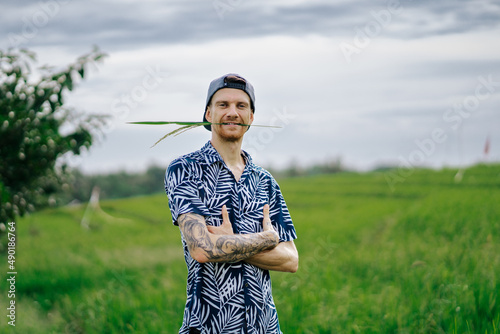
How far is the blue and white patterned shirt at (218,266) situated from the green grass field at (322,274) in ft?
7.68

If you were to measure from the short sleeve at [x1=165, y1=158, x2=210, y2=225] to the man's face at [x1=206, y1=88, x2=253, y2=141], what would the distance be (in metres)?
0.25

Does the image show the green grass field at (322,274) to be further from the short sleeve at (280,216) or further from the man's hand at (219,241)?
the man's hand at (219,241)

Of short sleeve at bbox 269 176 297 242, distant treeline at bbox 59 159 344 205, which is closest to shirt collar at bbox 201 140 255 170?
short sleeve at bbox 269 176 297 242

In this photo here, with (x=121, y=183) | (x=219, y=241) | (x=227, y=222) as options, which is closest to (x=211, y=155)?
(x=227, y=222)

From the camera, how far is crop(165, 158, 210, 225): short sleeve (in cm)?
235

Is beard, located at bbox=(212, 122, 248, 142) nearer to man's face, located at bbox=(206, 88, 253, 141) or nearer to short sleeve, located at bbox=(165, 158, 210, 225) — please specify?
man's face, located at bbox=(206, 88, 253, 141)

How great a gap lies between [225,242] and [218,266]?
0.23 m

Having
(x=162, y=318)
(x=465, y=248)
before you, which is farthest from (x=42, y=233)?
(x=465, y=248)

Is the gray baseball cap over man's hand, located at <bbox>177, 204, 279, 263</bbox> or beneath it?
over

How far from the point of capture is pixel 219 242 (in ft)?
7.41

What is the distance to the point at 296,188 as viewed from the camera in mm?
28719

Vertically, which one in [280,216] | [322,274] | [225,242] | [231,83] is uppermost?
[231,83]

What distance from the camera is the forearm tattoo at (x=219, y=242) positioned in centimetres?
226

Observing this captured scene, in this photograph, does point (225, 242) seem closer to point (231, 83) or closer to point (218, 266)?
point (218, 266)
